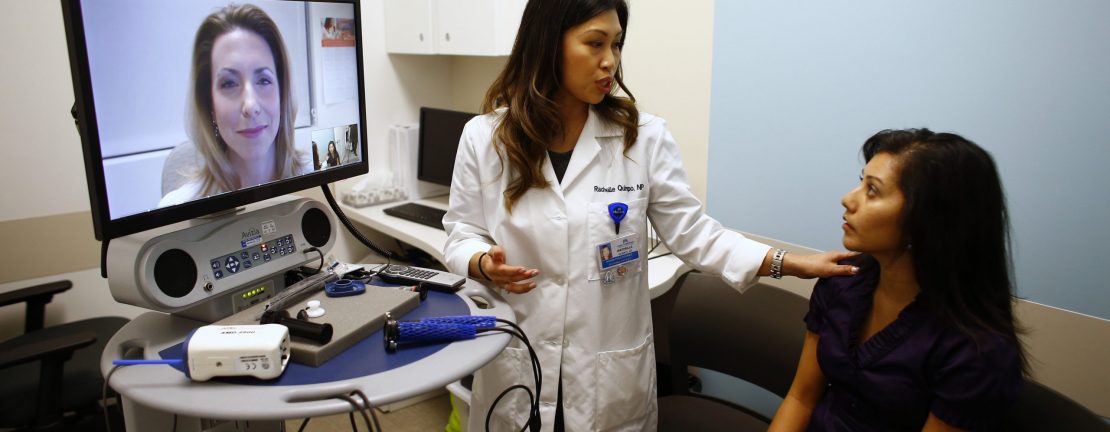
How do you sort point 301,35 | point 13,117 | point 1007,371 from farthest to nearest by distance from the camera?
point 13,117, point 301,35, point 1007,371

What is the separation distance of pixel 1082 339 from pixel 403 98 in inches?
104

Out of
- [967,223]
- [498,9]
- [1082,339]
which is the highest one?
[498,9]

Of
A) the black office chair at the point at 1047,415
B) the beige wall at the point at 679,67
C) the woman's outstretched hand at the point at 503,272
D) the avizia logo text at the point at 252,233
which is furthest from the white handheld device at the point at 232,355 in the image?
the beige wall at the point at 679,67

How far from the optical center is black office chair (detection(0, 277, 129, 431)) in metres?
1.91

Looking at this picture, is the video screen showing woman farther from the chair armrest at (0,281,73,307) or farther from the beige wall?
the chair armrest at (0,281,73,307)

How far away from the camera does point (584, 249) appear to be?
4.59 feet

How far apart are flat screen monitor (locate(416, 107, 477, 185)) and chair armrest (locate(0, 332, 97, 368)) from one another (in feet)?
4.74

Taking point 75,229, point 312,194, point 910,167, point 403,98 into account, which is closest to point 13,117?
point 75,229

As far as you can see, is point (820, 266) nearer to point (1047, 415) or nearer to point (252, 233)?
point (1047, 415)

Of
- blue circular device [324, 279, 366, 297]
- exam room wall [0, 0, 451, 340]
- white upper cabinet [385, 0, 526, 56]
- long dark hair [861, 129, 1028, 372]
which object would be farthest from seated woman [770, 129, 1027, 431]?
exam room wall [0, 0, 451, 340]

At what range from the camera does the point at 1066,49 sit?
4.99 feet

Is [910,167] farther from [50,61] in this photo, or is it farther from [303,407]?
[50,61]

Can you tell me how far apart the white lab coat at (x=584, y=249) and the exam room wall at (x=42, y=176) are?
1.91 meters

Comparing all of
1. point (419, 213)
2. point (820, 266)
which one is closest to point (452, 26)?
point (419, 213)
